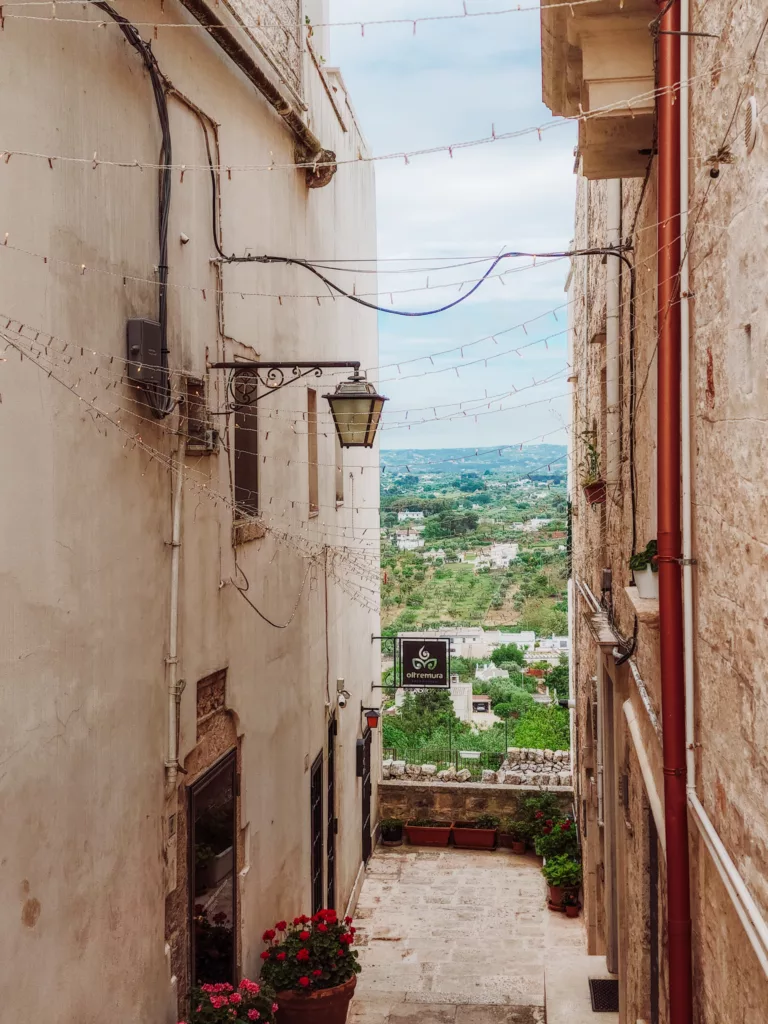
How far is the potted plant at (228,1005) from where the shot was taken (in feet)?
20.6

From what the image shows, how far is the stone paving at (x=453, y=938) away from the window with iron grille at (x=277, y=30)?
8.94 metres

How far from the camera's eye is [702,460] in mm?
4430

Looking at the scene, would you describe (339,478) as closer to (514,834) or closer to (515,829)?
(515,829)

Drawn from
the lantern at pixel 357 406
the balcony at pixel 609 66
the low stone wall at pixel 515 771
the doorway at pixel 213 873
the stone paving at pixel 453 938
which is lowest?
the stone paving at pixel 453 938

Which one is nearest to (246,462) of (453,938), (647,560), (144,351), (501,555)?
(144,351)

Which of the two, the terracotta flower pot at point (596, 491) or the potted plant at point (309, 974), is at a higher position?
the terracotta flower pot at point (596, 491)

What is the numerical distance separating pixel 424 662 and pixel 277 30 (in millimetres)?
9913

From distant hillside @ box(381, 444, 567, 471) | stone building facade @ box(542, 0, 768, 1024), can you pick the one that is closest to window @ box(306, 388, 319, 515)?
distant hillside @ box(381, 444, 567, 471)

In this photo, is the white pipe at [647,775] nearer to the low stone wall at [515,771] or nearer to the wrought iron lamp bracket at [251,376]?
the wrought iron lamp bracket at [251,376]

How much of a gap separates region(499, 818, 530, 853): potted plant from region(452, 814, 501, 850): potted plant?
0.12m

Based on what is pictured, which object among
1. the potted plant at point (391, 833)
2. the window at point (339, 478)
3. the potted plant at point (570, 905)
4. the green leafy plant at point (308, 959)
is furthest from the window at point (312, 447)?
the potted plant at point (391, 833)

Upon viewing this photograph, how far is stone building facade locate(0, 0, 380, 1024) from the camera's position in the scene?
14.8ft

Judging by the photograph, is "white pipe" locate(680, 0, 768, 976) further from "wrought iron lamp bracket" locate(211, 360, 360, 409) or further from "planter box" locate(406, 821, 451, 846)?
"planter box" locate(406, 821, 451, 846)

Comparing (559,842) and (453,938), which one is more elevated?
(559,842)
